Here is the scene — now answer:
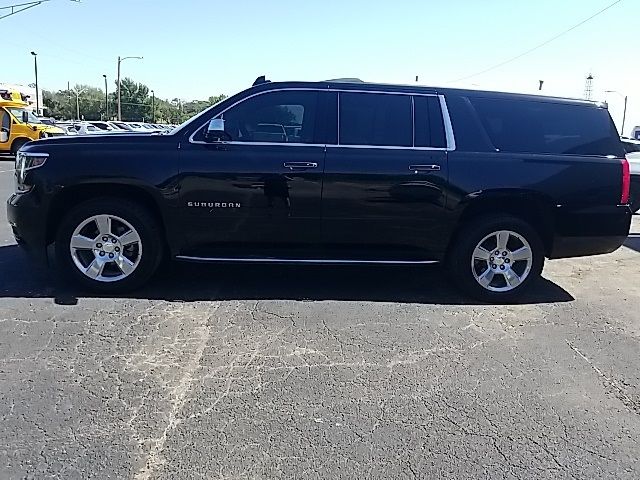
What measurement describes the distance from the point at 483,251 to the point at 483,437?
2.62m

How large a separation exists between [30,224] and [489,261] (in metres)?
4.20

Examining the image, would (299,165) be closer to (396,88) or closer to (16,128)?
(396,88)

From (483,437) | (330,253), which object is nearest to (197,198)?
(330,253)

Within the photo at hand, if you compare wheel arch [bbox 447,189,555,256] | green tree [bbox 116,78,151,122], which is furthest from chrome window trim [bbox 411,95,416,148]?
green tree [bbox 116,78,151,122]

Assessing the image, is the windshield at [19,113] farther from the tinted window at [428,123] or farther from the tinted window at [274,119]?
the tinted window at [428,123]

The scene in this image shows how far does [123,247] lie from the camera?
17.2ft

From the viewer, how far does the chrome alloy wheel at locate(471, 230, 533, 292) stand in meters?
5.44

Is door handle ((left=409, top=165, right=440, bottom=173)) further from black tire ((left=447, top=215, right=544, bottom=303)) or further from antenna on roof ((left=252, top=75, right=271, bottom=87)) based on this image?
antenna on roof ((left=252, top=75, right=271, bottom=87))

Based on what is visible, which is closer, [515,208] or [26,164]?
[26,164]

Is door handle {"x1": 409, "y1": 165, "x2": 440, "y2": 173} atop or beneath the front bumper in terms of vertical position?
atop

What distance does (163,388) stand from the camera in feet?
11.5

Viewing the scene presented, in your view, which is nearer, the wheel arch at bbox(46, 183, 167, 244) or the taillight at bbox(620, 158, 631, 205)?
the wheel arch at bbox(46, 183, 167, 244)

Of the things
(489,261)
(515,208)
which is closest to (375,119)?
(515,208)

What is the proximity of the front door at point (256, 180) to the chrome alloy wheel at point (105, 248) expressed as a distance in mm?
541
